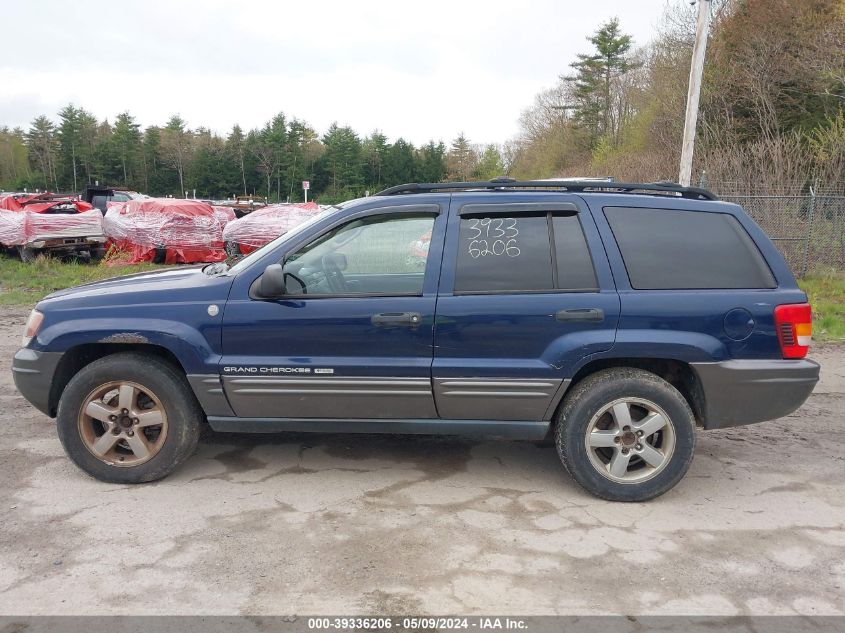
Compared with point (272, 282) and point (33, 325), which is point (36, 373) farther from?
point (272, 282)

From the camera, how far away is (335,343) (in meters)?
3.92

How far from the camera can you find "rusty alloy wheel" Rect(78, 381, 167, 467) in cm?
405

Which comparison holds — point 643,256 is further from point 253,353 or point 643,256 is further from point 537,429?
point 253,353

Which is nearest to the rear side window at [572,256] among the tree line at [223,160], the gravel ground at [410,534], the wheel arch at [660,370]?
the wheel arch at [660,370]

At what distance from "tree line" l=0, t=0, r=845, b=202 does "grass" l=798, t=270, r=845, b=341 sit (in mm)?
3295

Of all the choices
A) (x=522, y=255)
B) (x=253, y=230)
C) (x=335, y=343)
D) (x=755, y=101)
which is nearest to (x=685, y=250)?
(x=522, y=255)

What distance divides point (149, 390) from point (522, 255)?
239 cm

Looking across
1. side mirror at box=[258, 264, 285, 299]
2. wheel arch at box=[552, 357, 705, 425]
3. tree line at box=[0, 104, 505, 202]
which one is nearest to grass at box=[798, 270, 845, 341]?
wheel arch at box=[552, 357, 705, 425]

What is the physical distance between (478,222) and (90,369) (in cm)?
251

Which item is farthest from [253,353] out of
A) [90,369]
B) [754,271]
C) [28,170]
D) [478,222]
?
[28,170]

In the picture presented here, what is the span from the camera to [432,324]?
3867 mm

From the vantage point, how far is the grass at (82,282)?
939cm

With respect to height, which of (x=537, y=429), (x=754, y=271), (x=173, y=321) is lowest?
(x=537, y=429)

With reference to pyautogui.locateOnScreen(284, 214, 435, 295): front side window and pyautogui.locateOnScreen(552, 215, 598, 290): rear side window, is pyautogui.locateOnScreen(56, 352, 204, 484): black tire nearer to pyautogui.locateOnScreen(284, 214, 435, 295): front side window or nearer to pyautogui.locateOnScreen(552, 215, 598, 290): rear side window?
pyautogui.locateOnScreen(284, 214, 435, 295): front side window
